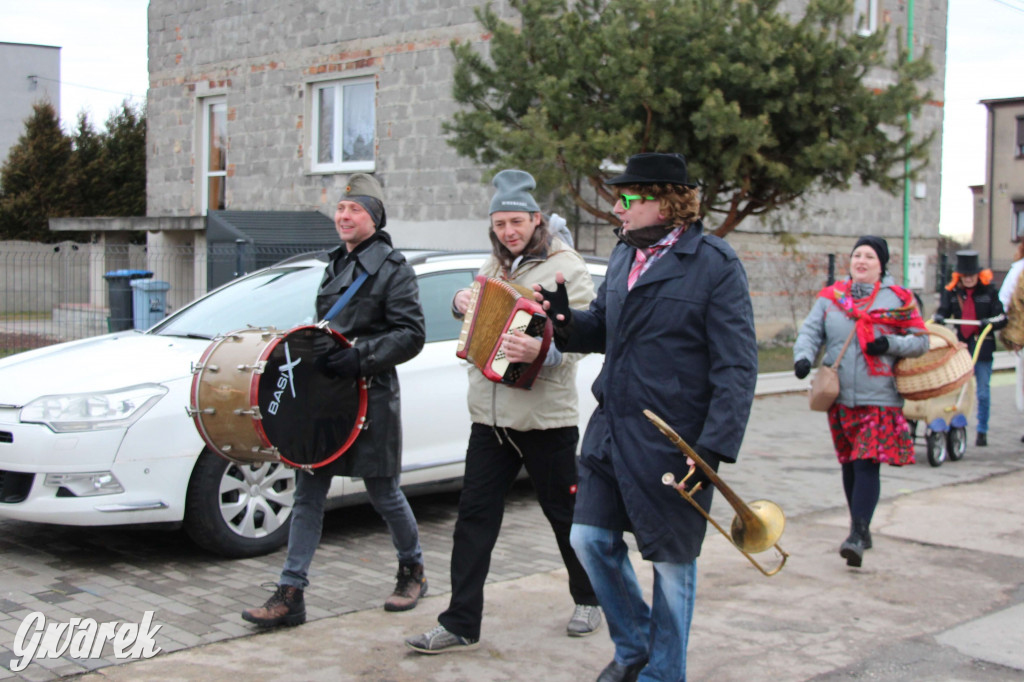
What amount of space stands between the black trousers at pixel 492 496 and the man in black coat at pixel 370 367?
0.47 meters

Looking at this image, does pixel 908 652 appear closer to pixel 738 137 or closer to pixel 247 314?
pixel 247 314

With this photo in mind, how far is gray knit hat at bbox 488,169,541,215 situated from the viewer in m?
4.61

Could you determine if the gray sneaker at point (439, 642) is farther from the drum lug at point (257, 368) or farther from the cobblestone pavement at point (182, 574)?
the drum lug at point (257, 368)

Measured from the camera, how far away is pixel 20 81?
142 feet

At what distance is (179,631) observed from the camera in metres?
4.57

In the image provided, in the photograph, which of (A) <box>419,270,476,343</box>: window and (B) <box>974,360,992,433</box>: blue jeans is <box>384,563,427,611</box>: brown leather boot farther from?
(B) <box>974,360,992,433</box>: blue jeans

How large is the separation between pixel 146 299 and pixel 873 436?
11.6 meters

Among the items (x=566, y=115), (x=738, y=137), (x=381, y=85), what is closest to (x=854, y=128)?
(x=738, y=137)

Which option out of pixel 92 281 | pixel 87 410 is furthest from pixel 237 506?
pixel 92 281

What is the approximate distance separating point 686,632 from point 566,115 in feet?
31.4

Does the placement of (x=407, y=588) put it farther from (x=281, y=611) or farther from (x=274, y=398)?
(x=274, y=398)

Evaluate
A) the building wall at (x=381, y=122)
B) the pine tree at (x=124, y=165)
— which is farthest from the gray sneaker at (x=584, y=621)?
the pine tree at (x=124, y=165)

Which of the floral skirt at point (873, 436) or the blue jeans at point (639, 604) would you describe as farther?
the floral skirt at point (873, 436)

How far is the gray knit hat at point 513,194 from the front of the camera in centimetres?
461
